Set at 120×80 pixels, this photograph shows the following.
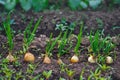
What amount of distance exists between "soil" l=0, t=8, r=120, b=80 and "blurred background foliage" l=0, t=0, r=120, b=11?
7 cm

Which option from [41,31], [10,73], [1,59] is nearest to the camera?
[10,73]

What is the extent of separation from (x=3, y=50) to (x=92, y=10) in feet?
4.58

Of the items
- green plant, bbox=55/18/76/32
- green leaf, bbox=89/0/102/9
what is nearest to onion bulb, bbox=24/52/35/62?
green plant, bbox=55/18/76/32

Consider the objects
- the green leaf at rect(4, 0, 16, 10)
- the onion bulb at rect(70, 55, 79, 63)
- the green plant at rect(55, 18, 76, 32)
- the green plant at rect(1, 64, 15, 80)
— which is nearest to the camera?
the green plant at rect(1, 64, 15, 80)

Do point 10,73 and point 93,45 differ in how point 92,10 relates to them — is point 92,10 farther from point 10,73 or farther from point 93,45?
point 10,73

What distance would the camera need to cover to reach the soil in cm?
288

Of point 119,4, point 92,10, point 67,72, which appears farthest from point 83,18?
point 67,72

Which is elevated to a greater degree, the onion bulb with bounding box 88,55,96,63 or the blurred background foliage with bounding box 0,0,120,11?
the blurred background foliage with bounding box 0,0,120,11

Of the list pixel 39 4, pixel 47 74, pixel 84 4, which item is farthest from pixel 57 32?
pixel 47 74

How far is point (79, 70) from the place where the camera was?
2.88 metres

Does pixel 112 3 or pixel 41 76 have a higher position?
pixel 112 3

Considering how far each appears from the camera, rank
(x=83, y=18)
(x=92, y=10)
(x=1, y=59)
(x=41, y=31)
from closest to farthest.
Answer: (x=1, y=59) < (x=41, y=31) < (x=83, y=18) < (x=92, y=10)

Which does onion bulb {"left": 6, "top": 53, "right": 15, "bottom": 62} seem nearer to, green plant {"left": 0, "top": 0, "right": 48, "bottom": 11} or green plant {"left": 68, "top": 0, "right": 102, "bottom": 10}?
green plant {"left": 0, "top": 0, "right": 48, "bottom": 11}

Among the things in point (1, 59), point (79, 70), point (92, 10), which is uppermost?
point (92, 10)
